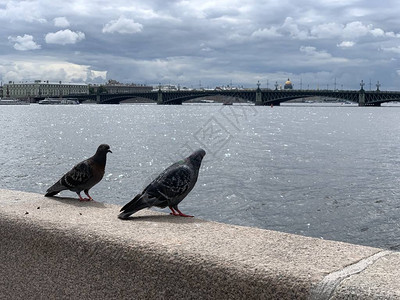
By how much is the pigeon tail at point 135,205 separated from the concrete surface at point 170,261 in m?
0.05

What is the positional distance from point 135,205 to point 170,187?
40 cm

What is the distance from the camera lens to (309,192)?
58.6 ft

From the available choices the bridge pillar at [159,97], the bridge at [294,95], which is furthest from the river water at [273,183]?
the bridge pillar at [159,97]

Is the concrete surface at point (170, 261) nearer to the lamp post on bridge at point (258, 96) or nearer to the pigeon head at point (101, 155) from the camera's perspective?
the pigeon head at point (101, 155)

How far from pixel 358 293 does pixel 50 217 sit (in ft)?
6.10

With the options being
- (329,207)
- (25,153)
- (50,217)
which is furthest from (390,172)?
(50,217)

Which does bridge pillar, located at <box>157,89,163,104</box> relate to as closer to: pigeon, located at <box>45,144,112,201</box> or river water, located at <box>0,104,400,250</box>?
river water, located at <box>0,104,400,250</box>

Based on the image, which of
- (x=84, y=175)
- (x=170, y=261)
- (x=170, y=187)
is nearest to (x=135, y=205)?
(x=170, y=187)

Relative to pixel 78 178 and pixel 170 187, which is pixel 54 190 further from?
pixel 170 187

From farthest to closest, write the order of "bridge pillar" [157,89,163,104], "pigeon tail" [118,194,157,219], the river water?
"bridge pillar" [157,89,163,104]
the river water
"pigeon tail" [118,194,157,219]

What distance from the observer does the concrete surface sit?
2.15 meters

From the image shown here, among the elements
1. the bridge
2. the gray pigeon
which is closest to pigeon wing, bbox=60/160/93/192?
the gray pigeon

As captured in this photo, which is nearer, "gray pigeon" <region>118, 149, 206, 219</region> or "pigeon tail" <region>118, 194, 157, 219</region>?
"pigeon tail" <region>118, 194, 157, 219</region>

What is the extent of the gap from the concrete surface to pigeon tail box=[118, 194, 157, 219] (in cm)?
5
